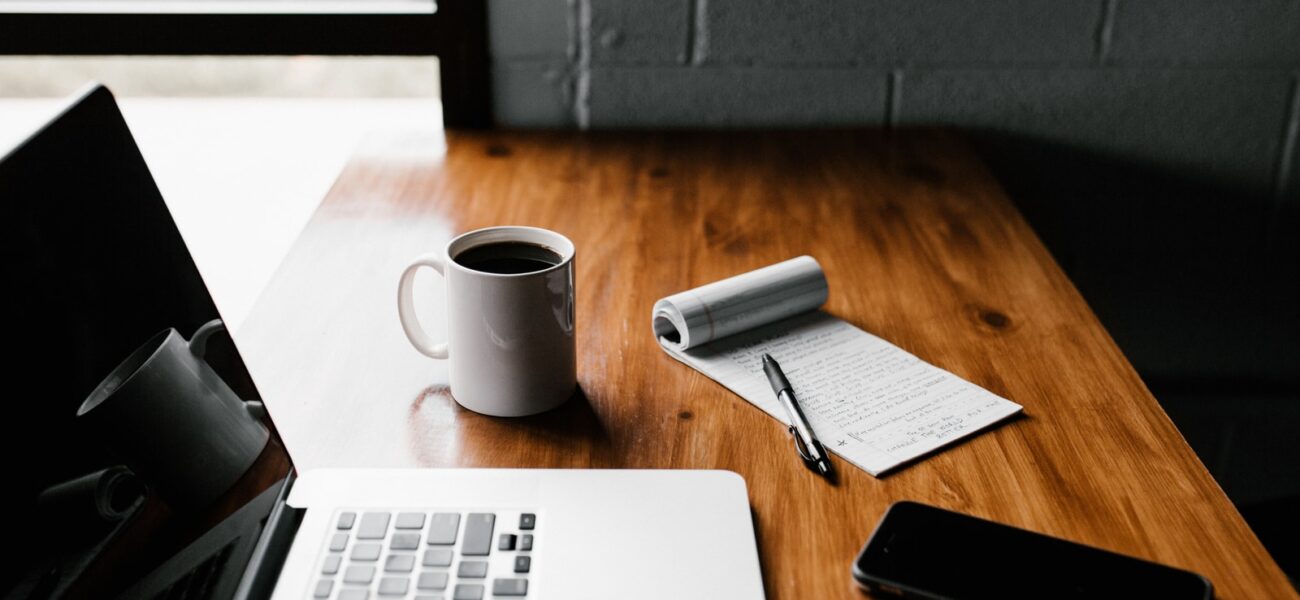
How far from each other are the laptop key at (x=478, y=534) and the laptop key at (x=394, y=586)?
1.5 inches

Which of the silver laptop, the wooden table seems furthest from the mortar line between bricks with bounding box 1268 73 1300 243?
the silver laptop

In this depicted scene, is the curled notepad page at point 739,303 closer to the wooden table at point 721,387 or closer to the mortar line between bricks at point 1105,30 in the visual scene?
the wooden table at point 721,387

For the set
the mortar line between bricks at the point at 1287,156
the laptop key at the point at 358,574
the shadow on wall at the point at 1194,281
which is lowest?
the shadow on wall at the point at 1194,281

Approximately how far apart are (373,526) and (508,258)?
222 mm

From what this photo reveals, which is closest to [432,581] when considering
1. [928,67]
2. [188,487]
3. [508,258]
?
[188,487]

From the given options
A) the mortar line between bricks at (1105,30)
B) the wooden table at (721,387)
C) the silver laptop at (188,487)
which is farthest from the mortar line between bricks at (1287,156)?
the silver laptop at (188,487)

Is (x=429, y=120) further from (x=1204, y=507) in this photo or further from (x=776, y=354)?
(x=1204, y=507)

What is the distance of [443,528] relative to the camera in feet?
2.01

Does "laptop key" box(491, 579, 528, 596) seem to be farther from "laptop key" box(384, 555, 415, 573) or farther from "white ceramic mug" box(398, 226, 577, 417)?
"white ceramic mug" box(398, 226, 577, 417)

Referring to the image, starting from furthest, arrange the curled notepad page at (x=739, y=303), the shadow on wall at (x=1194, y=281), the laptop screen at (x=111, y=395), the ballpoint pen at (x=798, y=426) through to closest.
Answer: the shadow on wall at (x=1194, y=281)
the curled notepad page at (x=739, y=303)
the ballpoint pen at (x=798, y=426)
the laptop screen at (x=111, y=395)

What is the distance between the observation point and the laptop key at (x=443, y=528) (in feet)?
1.99

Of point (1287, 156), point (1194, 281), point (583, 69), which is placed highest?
point (583, 69)

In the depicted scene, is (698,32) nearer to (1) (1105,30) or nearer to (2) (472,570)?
(1) (1105,30)

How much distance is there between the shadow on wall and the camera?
1.49 metres
